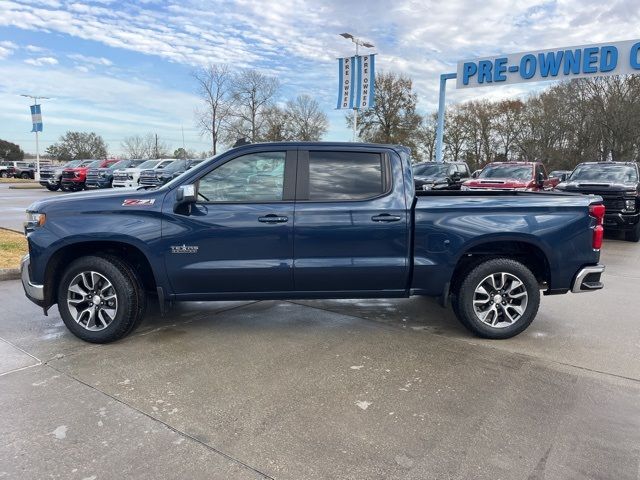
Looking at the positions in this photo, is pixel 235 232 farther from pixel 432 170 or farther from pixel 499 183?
pixel 432 170

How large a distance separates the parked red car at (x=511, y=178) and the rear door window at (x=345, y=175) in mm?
10785

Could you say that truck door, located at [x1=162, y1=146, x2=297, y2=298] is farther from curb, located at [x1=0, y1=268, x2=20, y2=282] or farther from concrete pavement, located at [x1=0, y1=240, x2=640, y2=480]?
curb, located at [x1=0, y1=268, x2=20, y2=282]

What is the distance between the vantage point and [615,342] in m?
4.62

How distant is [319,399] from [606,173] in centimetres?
1270

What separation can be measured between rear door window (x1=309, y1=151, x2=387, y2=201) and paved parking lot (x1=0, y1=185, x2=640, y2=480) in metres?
1.42

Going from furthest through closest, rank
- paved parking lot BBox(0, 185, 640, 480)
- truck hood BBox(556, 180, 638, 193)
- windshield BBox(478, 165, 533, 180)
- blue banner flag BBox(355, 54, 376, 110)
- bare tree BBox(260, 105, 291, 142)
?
bare tree BBox(260, 105, 291, 142) → blue banner flag BBox(355, 54, 376, 110) → windshield BBox(478, 165, 533, 180) → truck hood BBox(556, 180, 638, 193) → paved parking lot BBox(0, 185, 640, 480)

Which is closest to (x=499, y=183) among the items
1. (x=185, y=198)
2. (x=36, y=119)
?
(x=185, y=198)

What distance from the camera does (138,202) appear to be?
14.2 feet

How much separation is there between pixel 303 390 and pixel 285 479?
1.02m

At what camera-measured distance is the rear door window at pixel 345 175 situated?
4.48 metres

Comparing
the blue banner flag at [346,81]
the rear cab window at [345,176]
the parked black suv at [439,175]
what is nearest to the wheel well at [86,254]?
the rear cab window at [345,176]

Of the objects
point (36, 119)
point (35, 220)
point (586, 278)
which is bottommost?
point (586, 278)

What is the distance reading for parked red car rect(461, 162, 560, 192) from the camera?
47.3 feet

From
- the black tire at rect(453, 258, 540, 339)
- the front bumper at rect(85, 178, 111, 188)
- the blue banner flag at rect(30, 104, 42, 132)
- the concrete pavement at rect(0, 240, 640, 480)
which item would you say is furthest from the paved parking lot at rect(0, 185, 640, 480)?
the blue banner flag at rect(30, 104, 42, 132)
